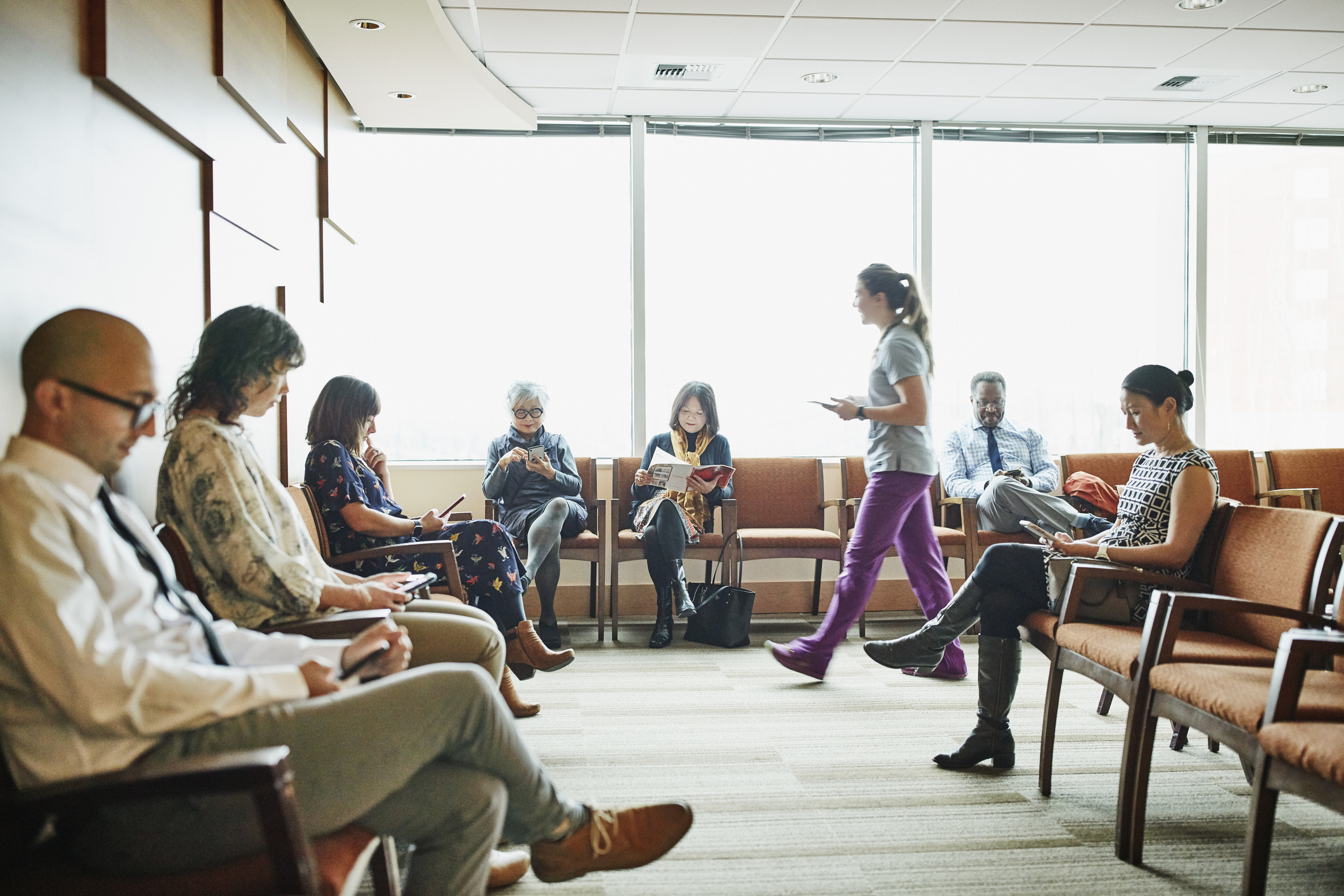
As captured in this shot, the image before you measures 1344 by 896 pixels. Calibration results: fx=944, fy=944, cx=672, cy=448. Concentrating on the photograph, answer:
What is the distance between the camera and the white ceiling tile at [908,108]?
18.2 ft

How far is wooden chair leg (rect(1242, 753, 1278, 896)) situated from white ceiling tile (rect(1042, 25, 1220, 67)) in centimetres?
388

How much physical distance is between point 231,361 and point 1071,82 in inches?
192

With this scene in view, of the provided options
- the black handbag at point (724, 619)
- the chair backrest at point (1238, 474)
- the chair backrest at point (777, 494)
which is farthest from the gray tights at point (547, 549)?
the chair backrest at point (1238, 474)

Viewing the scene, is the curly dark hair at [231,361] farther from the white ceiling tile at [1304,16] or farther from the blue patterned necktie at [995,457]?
the white ceiling tile at [1304,16]

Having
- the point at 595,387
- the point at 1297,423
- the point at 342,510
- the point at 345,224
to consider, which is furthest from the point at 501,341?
the point at 1297,423

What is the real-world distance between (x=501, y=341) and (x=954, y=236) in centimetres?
294

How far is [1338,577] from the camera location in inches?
83.2

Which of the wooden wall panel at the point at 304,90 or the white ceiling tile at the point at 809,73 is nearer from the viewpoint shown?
the wooden wall panel at the point at 304,90

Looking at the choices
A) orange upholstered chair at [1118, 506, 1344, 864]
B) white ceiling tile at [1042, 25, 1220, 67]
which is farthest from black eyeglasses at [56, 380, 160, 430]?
white ceiling tile at [1042, 25, 1220, 67]

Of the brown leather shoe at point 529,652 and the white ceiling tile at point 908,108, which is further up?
the white ceiling tile at point 908,108

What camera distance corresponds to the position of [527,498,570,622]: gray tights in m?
4.66

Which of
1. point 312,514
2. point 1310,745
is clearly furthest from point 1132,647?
point 312,514

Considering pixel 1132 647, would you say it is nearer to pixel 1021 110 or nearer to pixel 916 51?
pixel 916 51

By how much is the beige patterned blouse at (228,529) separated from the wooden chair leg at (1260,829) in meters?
1.94
